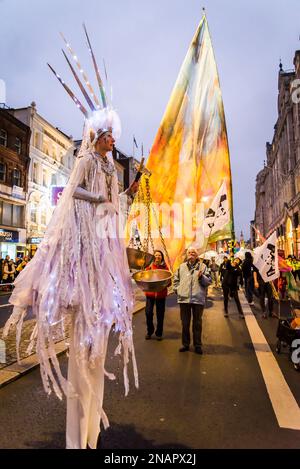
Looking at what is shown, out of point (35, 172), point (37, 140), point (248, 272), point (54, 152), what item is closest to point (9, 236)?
point (35, 172)

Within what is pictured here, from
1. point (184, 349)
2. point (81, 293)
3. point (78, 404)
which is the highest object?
point (81, 293)

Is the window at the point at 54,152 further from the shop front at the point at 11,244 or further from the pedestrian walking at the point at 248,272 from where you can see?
the pedestrian walking at the point at 248,272

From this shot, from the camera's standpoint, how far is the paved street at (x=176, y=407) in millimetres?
2961

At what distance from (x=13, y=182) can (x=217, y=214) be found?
27976mm

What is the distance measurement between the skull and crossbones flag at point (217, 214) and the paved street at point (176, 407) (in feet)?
6.18

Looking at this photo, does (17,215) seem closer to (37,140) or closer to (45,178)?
(45,178)

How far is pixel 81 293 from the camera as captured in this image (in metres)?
2.37

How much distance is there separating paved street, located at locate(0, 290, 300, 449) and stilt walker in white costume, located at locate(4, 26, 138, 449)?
2.51 ft

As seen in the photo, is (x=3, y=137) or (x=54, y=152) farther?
(x=54, y=152)

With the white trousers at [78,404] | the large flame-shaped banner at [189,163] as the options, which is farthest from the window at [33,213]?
the white trousers at [78,404]

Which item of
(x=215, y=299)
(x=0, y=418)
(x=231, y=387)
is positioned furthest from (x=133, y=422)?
(x=215, y=299)
